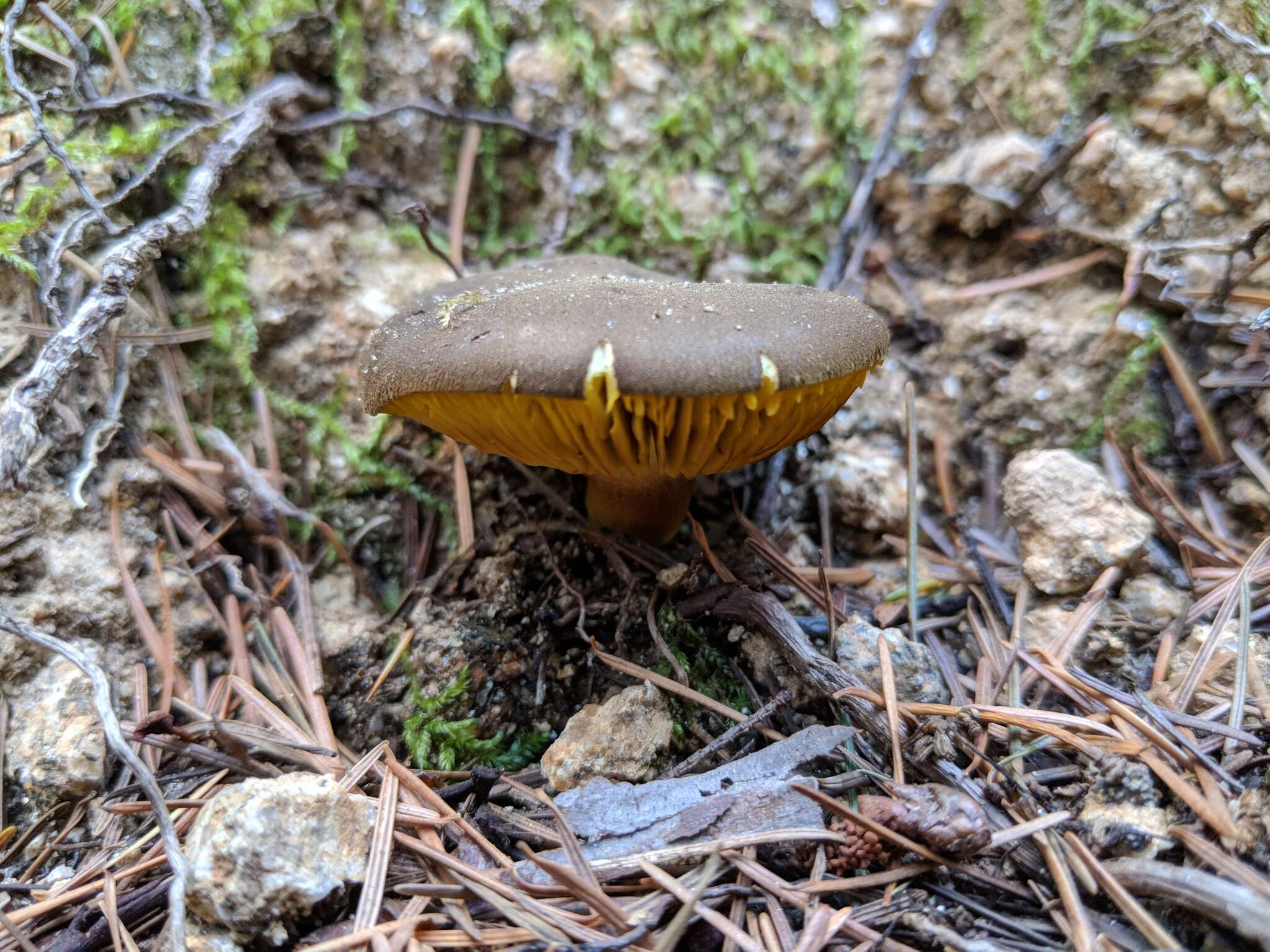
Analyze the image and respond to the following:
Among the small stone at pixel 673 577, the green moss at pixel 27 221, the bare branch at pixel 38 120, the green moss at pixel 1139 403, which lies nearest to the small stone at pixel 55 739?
the green moss at pixel 27 221

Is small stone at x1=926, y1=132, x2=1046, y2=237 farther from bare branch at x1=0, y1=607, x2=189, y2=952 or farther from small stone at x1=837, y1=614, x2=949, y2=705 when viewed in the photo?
bare branch at x1=0, y1=607, x2=189, y2=952

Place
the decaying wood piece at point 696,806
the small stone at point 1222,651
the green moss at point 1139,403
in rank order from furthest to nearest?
the green moss at point 1139,403
the small stone at point 1222,651
the decaying wood piece at point 696,806

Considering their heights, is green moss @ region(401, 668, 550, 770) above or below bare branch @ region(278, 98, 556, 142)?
below

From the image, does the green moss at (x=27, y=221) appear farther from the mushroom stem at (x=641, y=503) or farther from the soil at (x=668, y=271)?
the mushroom stem at (x=641, y=503)

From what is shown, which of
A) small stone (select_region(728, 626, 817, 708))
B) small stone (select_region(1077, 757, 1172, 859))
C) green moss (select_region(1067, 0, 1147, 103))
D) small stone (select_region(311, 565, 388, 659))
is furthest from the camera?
green moss (select_region(1067, 0, 1147, 103))

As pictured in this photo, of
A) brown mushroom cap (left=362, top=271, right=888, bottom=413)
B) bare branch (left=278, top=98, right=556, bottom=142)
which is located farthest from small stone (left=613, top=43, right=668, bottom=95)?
brown mushroom cap (left=362, top=271, right=888, bottom=413)

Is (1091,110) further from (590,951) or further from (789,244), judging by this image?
(590,951)

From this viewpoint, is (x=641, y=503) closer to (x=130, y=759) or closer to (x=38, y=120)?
(x=130, y=759)
